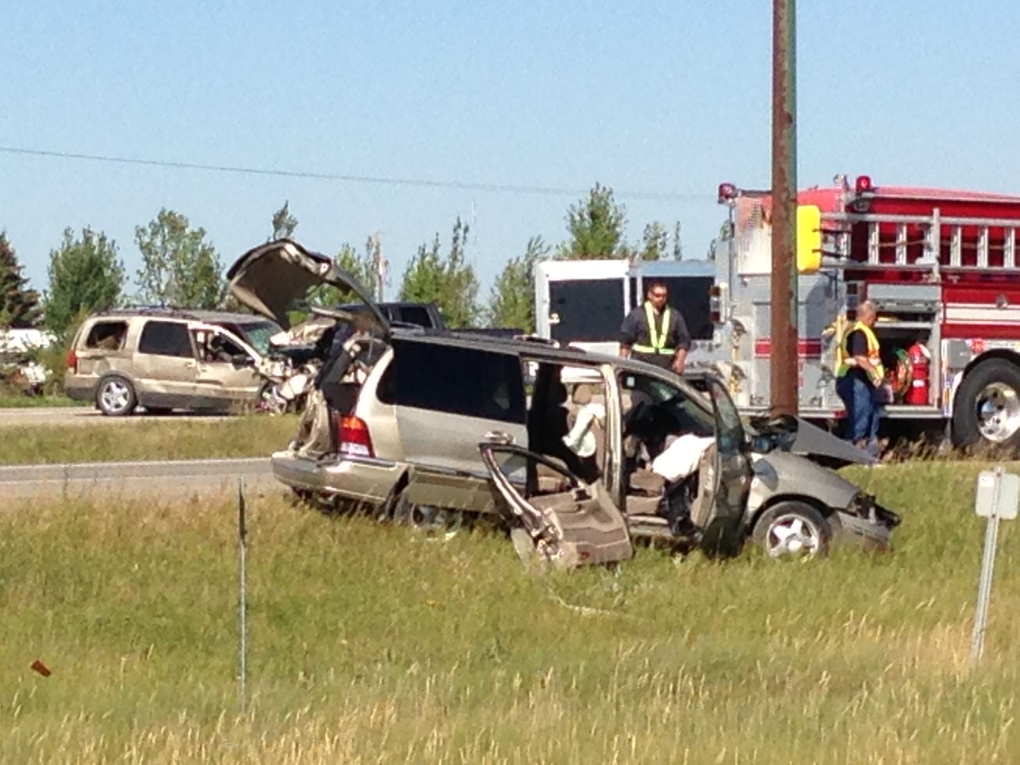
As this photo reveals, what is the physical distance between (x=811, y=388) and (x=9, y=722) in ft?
43.5

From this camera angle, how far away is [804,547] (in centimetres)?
1457

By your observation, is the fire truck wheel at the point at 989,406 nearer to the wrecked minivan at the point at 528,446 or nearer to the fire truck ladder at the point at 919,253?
the fire truck ladder at the point at 919,253

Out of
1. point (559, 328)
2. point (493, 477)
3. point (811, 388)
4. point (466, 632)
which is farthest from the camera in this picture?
point (559, 328)

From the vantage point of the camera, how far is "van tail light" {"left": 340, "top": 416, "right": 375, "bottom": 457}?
47.9 feet

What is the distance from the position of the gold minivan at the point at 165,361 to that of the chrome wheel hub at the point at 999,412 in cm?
1210

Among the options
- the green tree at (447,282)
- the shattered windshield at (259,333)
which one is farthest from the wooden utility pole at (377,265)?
the shattered windshield at (259,333)

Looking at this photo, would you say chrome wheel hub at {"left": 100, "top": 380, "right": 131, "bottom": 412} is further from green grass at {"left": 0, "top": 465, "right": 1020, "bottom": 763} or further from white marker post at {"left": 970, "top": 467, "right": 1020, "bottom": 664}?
white marker post at {"left": 970, "top": 467, "right": 1020, "bottom": 664}

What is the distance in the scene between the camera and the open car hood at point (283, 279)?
46.8 ft

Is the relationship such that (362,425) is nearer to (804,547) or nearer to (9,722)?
(804,547)

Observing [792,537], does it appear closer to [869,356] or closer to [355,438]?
[355,438]

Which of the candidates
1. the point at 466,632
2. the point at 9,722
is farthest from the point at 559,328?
the point at 9,722

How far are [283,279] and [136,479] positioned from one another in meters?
4.96

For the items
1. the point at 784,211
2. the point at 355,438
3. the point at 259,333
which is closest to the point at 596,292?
the point at 259,333

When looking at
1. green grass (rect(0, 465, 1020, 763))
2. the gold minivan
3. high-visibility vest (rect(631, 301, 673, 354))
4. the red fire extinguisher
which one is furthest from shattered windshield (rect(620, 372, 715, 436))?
the gold minivan
